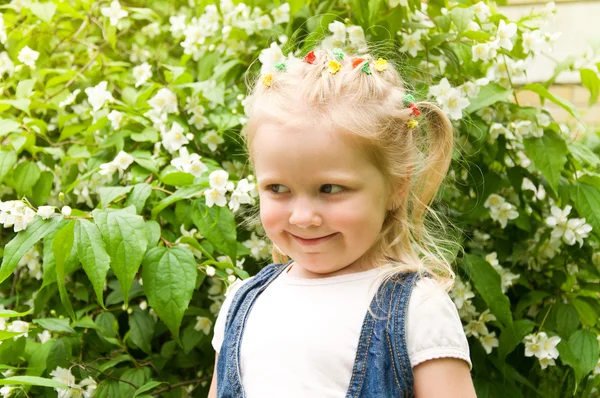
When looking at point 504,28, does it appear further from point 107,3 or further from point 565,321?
point 107,3

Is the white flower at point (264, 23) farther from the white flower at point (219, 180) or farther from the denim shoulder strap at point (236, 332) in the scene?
the denim shoulder strap at point (236, 332)

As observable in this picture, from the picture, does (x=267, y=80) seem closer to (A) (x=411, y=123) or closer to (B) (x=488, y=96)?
(A) (x=411, y=123)

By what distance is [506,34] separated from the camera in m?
A: 2.28

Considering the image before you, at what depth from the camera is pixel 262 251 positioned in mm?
2285

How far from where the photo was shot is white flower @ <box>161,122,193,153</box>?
2314mm

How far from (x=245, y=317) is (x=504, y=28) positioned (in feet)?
3.94

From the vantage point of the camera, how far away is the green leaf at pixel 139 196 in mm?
2078

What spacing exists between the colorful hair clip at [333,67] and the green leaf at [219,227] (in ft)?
2.13

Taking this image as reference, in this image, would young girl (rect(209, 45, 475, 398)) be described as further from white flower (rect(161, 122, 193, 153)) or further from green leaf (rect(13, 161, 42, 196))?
green leaf (rect(13, 161, 42, 196))

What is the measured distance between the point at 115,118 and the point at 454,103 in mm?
1002

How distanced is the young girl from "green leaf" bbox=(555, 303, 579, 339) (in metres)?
0.85

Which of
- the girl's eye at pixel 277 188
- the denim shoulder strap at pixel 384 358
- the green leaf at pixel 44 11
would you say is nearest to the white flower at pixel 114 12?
the green leaf at pixel 44 11

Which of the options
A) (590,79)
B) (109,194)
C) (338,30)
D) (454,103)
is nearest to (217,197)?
(109,194)

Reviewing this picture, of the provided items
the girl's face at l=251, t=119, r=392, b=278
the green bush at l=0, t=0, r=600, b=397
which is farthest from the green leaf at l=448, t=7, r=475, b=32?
the girl's face at l=251, t=119, r=392, b=278
